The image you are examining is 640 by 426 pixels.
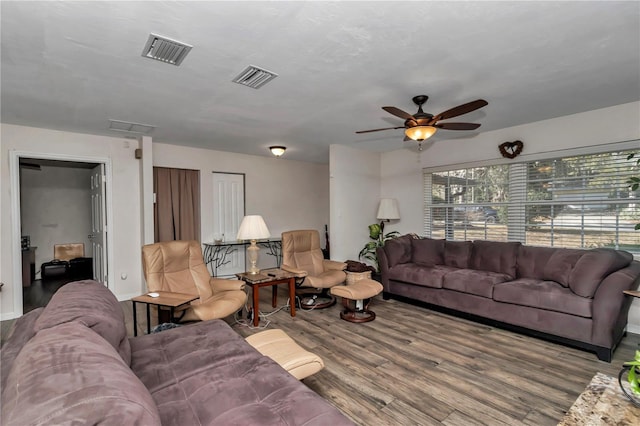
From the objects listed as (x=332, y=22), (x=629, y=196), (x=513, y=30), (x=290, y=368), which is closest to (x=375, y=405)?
(x=290, y=368)

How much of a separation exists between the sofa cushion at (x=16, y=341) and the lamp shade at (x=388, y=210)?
486 centimetres

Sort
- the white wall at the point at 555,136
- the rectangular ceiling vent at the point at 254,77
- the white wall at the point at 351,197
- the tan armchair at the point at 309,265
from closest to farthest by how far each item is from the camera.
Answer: the rectangular ceiling vent at the point at 254,77 → the white wall at the point at 555,136 → the tan armchair at the point at 309,265 → the white wall at the point at 351,197

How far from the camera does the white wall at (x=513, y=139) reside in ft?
11.8

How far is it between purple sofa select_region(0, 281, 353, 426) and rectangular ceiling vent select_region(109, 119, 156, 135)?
108 inches

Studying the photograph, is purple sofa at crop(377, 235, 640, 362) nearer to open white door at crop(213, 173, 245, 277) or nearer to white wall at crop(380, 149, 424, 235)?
white wall at crop(380, 149, 424, 235)

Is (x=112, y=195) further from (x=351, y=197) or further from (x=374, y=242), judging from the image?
(x=374, y=242)

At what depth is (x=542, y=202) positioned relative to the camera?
428 cm

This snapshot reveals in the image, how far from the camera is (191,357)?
1884mm

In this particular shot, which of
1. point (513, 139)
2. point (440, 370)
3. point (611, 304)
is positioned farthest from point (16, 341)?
point (513, 139)

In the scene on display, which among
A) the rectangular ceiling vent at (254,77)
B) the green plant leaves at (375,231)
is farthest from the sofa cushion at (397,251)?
the rectangular ceiling vent at (254,77)

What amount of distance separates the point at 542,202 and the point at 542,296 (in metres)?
1.66

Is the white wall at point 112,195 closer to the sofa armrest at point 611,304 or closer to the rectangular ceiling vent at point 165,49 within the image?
the rectangular ceiling vent at point 165,49

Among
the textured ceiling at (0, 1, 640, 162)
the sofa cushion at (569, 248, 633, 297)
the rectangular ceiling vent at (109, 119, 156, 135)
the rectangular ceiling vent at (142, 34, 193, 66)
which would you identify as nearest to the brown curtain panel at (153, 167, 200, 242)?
the rectangular ceiling vent at (109, 119, 156, 135)

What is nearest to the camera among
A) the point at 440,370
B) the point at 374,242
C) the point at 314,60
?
the point at 314,60
